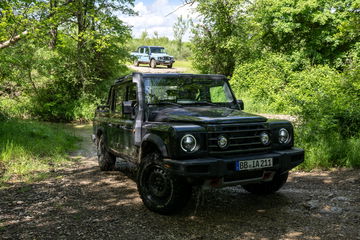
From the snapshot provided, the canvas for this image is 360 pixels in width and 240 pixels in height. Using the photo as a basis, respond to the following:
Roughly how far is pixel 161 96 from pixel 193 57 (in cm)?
1801

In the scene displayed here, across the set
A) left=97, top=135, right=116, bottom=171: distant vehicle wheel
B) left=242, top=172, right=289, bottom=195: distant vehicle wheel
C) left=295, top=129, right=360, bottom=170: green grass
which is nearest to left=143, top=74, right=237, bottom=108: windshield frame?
left=242, top=172, right=289, bottom=195: distant vehicle wheel

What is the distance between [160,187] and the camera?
4258 mm

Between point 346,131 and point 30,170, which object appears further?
point 346,131

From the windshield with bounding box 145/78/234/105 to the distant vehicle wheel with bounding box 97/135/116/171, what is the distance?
236 cm

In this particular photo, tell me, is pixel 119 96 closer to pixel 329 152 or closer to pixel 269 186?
pixel 269 186

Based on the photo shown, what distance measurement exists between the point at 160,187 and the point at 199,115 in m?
1.06

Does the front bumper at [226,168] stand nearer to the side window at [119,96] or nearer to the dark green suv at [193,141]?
the dark green suv at [193,141]

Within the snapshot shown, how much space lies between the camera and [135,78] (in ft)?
17.0

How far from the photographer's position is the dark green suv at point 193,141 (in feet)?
12.6

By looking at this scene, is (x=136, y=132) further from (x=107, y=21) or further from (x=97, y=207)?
(x=107, y=21)

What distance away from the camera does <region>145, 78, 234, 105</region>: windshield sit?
502 cm

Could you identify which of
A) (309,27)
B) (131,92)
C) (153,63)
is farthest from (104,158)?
(153,63)

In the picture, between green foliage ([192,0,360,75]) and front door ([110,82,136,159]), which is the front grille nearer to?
front door ([110,82,136,159])

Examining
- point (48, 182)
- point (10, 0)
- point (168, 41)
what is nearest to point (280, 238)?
point (48, 182)
